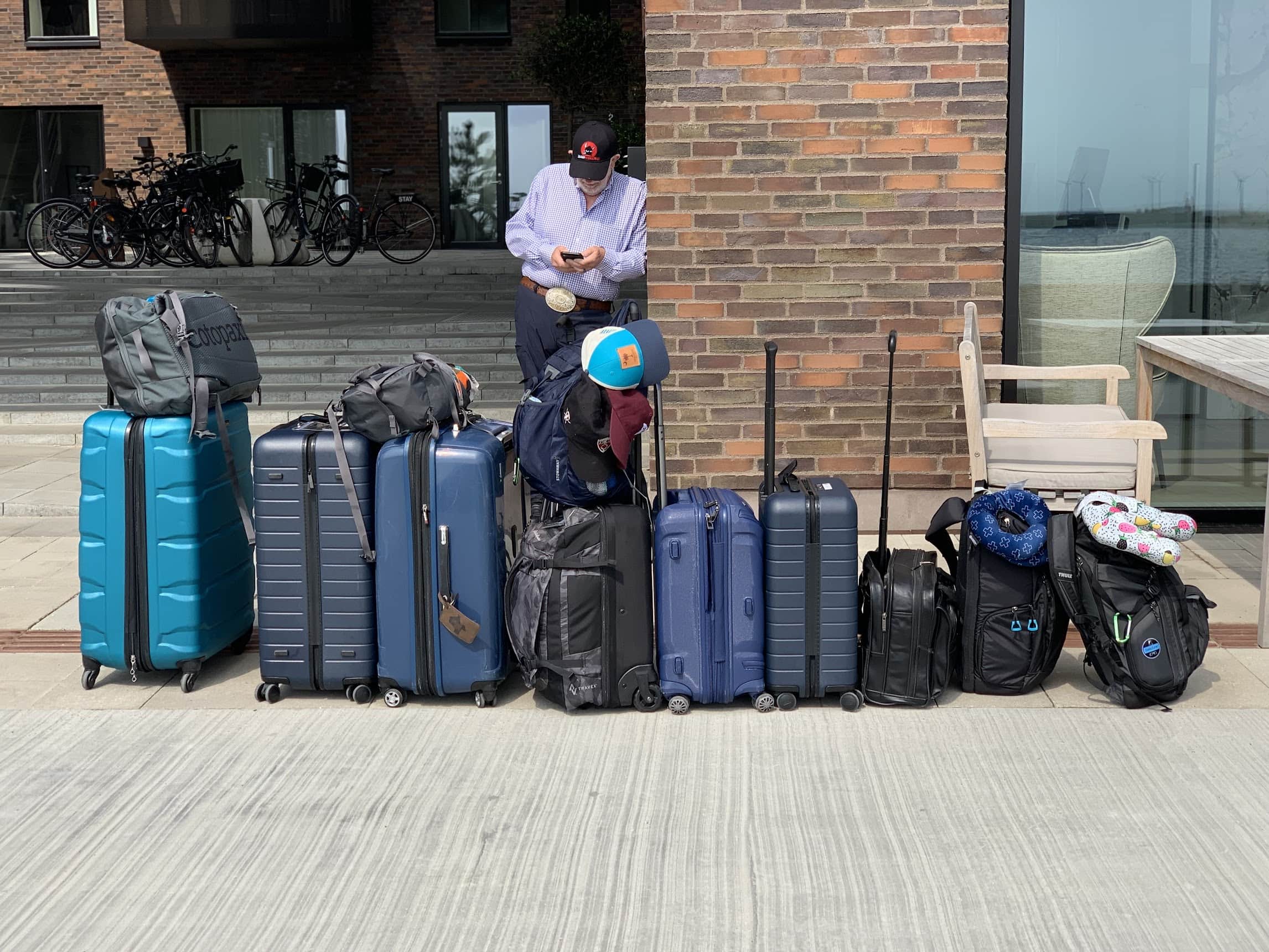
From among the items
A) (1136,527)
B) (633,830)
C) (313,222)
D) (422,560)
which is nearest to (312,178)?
(313,222)

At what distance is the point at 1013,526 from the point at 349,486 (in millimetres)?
1937

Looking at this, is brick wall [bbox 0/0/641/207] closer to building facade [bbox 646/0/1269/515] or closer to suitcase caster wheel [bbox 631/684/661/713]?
building facade [bbox 646/0/1269/515]

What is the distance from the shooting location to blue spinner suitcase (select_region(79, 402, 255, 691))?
4.29 m

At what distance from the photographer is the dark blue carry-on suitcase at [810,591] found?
4.11 meters

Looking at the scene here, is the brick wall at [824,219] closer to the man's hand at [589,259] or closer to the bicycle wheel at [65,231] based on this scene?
the man's hand at [589,259]

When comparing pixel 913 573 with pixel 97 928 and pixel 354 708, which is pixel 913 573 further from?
pixel 97 928

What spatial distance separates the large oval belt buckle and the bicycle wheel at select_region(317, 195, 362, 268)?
1149 centimetres

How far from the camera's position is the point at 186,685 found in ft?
14.6

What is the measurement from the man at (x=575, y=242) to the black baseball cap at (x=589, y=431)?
1.45 meters

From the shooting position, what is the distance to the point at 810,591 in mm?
4160

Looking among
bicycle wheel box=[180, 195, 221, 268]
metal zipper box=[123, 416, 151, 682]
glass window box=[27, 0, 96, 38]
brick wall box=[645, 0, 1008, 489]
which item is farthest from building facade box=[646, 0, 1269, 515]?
glass window box=[27, 0, 96, 38]

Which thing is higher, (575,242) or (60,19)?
(60,19)

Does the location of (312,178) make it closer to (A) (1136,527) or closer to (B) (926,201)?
(B) (926,201)

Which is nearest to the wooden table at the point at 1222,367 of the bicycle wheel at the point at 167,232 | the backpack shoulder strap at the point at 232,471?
the backpack shoulder strap at the point at 232,471
